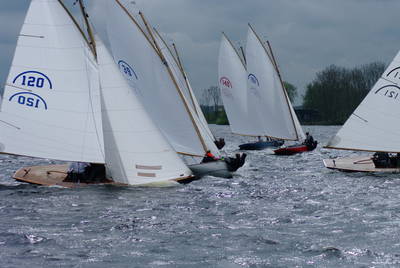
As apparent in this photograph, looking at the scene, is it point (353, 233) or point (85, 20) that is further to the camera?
point (85, 20)

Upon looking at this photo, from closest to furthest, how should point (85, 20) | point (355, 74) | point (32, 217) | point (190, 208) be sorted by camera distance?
point (32, 217)
point (190, 208)
point (85, 20)
point (355, 74)

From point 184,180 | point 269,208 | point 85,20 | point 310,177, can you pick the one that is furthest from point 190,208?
point 310,177

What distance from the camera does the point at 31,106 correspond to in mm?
26031

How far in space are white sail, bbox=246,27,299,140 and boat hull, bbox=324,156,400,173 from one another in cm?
2100

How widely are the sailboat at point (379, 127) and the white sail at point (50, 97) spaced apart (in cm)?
1342

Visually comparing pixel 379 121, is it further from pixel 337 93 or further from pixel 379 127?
pixel 337 93

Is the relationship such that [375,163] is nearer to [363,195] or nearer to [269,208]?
[363,195]

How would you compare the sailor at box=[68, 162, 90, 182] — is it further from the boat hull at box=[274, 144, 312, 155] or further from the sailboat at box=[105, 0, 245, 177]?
the boat hull at box=[274, 144, 312, 155]

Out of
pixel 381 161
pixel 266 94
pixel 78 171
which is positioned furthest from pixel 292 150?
pixel 78 171

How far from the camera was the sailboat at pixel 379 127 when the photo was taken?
32094 mm

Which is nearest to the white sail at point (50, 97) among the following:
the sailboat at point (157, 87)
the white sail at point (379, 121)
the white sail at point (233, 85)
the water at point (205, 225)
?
the water at point (205, 225)

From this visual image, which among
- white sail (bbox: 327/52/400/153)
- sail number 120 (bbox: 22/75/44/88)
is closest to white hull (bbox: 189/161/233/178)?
white sail (bbox: 327/52/400/153)

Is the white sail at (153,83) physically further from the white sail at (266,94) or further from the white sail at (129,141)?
the white sail at (266,94)

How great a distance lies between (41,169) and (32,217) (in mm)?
10483
